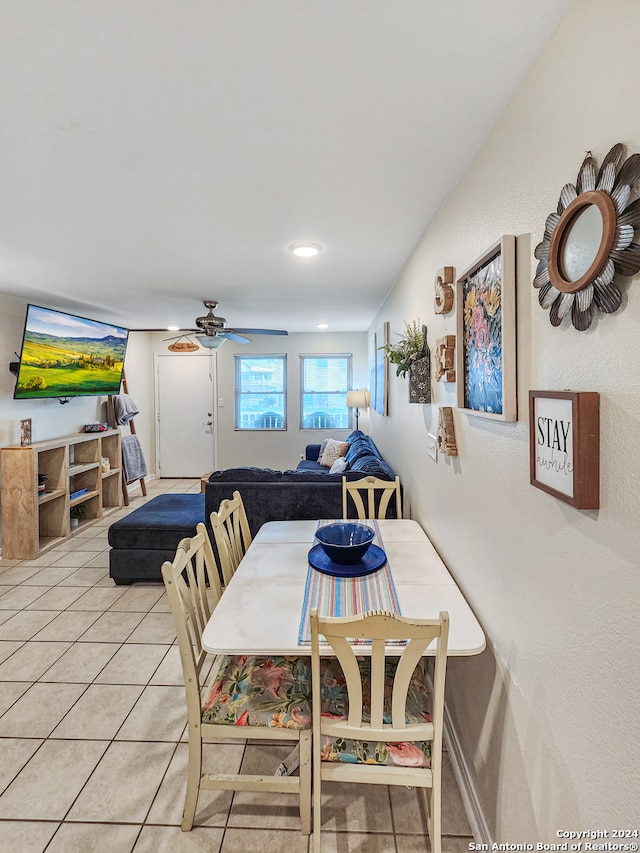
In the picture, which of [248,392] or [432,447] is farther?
[248,392]

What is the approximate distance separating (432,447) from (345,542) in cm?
65

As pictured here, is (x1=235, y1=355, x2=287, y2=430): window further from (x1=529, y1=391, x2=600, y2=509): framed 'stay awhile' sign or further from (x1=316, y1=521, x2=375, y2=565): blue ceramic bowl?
(x1=529, y1=391, x2=600, y2=509): framed 'stay awhile' sign

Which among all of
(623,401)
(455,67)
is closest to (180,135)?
(455,67)

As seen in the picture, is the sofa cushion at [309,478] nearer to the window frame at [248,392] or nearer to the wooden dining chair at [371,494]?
the wooden dining chair at [371,494]

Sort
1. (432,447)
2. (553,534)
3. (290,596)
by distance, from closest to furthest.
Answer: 1. (553,534)
2. (290,596)
3. (432,447)

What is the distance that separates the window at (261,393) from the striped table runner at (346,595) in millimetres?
5005

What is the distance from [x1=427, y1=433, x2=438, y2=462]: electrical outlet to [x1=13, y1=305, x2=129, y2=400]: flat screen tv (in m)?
3.38

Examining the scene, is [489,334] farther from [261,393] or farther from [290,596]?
[261,393]

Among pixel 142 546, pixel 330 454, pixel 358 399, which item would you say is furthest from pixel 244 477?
pixel 358 399

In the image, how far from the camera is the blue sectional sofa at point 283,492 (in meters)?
3.09

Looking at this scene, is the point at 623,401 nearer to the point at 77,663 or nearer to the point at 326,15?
the point at 326,15

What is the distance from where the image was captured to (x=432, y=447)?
2.23m

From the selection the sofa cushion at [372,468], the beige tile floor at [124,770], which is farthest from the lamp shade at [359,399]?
the beige tile floor at [124,770]

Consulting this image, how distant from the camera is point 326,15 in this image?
956 mm
